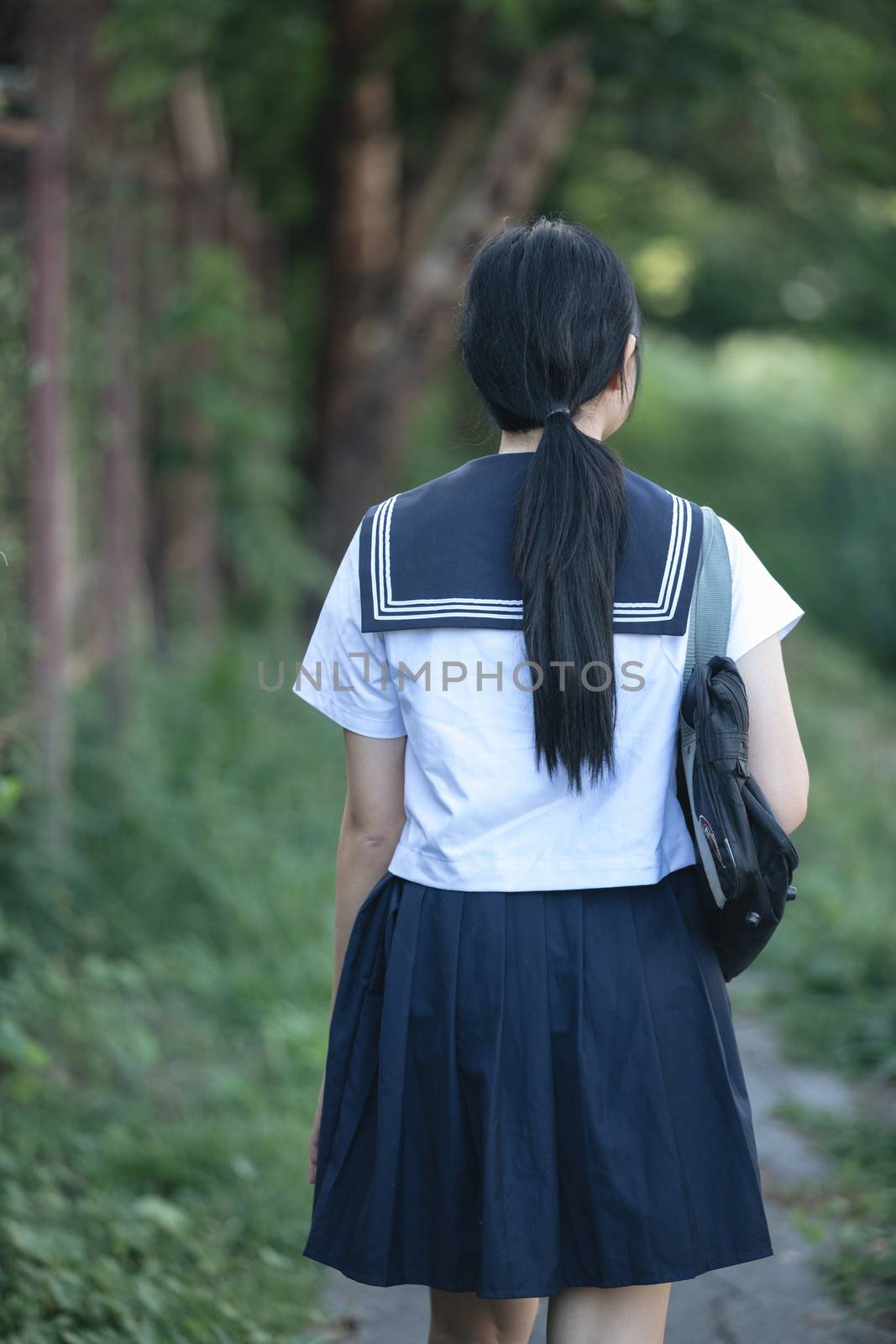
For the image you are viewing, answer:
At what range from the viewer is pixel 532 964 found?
5.64 feet

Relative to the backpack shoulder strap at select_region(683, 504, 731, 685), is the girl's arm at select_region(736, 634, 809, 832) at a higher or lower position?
lower

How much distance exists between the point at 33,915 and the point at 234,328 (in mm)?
3291

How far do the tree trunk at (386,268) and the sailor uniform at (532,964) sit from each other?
19.4 ft

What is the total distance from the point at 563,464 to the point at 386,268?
24.5 ft

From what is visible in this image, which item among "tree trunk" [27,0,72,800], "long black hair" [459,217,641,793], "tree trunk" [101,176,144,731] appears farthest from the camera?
"tree trunk" [101,176,144,731]

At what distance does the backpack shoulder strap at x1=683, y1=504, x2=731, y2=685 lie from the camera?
1708 millimetres

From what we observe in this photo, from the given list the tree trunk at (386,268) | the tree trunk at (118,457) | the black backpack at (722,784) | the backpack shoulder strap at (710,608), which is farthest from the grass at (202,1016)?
the tree trunk at (386,268)

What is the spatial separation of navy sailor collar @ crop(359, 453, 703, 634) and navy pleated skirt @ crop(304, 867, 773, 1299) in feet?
1.18

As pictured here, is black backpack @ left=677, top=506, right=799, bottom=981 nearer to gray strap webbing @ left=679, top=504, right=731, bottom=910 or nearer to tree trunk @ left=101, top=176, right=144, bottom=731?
gray strap webbing @ left=679, top=504, right=731, bottom=910

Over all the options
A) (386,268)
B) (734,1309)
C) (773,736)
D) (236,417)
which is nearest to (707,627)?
(773,736)

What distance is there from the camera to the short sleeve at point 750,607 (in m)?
1.72

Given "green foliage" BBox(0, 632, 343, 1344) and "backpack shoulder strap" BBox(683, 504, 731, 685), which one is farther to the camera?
"green foliage" BBox(0, 632, 343, 1344)

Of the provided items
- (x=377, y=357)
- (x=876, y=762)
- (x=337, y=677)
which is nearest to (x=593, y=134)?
(x=377, y=357)

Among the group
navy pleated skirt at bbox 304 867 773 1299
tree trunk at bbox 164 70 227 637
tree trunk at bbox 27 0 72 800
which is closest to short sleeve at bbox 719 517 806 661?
navy pleated skirt at bbox 304 867 773 1299
